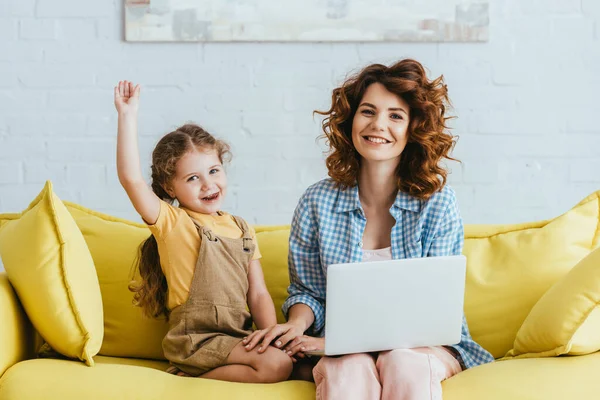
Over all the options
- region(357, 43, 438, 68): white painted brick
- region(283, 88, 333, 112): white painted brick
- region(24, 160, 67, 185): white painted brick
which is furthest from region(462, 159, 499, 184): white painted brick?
region(24, 160, 67, 185): white painted brick

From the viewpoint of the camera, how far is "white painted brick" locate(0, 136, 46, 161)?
8.50 ft

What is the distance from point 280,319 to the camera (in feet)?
6.86

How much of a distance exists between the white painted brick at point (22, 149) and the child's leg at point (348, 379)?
1480 millimetres

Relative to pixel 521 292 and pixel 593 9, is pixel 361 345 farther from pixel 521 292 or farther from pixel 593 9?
pixel 593 9

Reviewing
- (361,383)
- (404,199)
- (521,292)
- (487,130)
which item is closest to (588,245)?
(521,292)

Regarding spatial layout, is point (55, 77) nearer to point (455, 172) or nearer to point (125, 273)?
point (125, 273)

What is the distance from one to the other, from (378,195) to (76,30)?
128cm

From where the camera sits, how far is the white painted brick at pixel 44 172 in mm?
2598

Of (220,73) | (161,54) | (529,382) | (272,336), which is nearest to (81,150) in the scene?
(161,54)

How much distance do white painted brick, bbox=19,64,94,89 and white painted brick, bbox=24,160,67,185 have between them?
266 millimetres

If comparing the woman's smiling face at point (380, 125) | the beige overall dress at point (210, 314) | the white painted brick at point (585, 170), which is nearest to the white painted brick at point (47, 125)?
the beige overall dress at point (210, 314)

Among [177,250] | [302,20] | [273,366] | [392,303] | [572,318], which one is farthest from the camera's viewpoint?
[302,20]

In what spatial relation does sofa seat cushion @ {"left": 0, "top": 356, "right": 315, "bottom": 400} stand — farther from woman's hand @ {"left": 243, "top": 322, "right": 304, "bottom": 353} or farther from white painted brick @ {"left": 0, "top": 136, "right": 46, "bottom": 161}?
white painted brick @ {"left": 0, "top": 136, "right": 46, "bottom": 161}

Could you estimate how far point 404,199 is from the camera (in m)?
1.92
